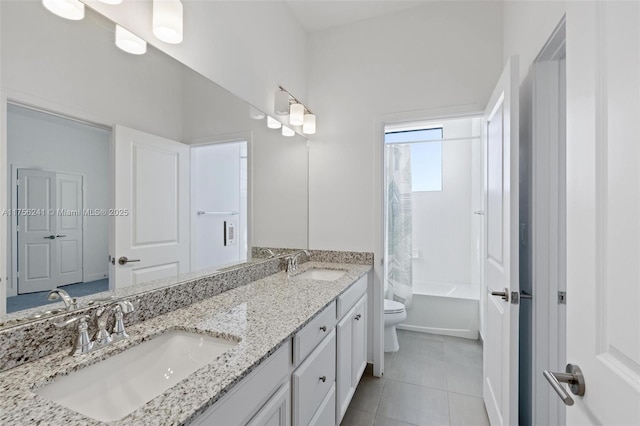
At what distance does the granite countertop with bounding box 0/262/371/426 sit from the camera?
61cm

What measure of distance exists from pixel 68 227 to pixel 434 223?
3413mm

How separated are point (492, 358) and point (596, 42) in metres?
1.70

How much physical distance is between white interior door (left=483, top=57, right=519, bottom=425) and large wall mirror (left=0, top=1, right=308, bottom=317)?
4.71 ft

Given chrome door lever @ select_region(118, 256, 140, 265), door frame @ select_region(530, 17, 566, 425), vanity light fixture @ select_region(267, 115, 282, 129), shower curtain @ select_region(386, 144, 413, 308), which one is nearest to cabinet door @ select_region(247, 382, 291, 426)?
chrome door lever @ select_region(118, 256, 140, 265)

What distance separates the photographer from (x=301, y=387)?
3.88ft

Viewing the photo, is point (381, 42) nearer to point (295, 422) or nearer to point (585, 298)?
point (585, 298)

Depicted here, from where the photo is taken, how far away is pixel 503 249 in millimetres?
1490

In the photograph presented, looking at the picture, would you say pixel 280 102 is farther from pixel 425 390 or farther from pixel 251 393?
pixel 425 390

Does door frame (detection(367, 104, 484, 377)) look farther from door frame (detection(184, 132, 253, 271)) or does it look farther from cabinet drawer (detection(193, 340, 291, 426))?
cabinet drawer (detection(193, 340, 291, 426))

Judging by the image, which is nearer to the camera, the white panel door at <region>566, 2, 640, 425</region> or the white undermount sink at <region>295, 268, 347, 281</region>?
the white panel door at <region>566, 2, 640, 425</region>

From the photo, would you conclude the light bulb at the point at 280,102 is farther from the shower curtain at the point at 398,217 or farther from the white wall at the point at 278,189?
the shower curtain at the point at 398,217

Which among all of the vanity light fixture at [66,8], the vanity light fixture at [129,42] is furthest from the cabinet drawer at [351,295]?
the vanity light fixture at [66,8]

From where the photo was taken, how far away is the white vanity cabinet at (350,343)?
1656 mm

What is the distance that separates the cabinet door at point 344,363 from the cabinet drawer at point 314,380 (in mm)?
71
